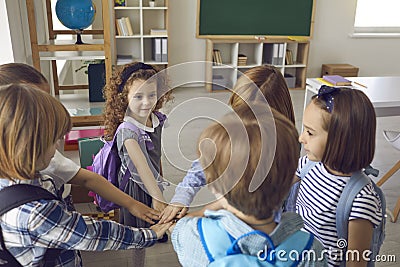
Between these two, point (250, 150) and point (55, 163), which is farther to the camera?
point (55, 163)

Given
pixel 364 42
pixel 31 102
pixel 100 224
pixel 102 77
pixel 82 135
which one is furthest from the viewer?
pixel 364 42

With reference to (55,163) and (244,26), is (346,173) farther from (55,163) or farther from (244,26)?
(244,26)

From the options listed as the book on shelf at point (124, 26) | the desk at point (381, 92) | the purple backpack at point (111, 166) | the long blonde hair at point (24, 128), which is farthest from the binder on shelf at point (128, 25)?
the long blonde hair at point (24, 128)

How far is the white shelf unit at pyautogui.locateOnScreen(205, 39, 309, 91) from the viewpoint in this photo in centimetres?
497

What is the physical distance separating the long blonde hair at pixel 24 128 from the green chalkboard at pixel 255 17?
4268 mm

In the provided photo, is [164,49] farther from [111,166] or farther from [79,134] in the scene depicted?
[111,166]

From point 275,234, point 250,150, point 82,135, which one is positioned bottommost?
point 82,135

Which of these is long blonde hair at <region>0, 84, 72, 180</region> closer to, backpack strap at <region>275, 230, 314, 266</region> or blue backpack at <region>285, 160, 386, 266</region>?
backpack strap at <region>275, 230, 314, 266</region>

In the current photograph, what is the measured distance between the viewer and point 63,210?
3.10ft

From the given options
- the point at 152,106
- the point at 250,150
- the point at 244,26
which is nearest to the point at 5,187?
the point at 250,150

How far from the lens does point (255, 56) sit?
5.30m

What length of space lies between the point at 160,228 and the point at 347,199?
0.54m

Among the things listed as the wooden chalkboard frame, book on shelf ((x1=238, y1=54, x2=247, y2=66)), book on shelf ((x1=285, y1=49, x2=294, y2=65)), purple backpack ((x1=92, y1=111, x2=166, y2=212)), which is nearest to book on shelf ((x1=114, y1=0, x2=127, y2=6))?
the wooden chalkboard frame

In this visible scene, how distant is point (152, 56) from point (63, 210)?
165 inches
